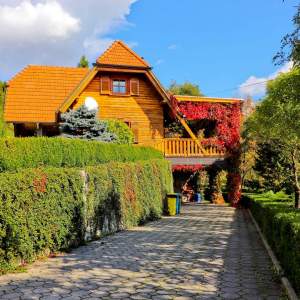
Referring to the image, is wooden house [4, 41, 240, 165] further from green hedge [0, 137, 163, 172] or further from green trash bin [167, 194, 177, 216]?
green hedge [0, 137, 163, 172]

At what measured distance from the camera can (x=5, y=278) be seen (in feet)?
26.7

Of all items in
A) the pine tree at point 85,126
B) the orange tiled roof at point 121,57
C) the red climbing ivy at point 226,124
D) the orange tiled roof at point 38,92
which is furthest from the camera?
the red climbing ivy at point 226,124

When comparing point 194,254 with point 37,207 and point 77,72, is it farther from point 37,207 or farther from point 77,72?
point 77,72

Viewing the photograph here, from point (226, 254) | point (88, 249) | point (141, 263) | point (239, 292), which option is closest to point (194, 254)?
point (226, 254)

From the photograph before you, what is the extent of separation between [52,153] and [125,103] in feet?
60.0

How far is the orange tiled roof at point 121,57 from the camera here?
93.1 ft

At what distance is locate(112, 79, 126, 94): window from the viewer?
29.4m

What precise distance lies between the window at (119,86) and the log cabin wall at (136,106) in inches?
11.3

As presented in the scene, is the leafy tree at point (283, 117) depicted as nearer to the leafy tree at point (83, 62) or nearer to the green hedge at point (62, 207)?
the green hedge at point (62, 207)

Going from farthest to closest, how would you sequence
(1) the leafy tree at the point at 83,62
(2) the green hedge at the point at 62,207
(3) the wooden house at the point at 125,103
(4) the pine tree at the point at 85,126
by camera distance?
(1) the leafy tree at the point at 83,62 < (3) the wooden house at the point at 125,103 < (4) the pine tree at the point at 85,126 < (2) the green hedge at the point at 62,207

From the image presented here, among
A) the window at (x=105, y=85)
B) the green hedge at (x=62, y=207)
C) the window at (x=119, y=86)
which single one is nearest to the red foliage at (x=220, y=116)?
the window at (x=119, y=86)

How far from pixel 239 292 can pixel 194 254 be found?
3.82 meters

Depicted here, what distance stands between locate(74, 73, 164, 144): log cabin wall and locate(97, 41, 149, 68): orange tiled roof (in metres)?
0.97

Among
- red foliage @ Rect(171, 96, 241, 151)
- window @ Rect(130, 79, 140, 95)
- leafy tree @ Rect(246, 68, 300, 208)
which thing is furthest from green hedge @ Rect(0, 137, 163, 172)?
red foliage @ Rect(171, 96, 241, 151)
